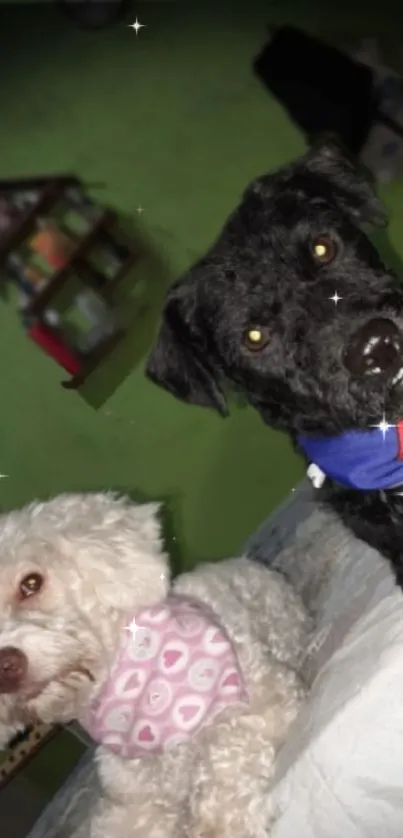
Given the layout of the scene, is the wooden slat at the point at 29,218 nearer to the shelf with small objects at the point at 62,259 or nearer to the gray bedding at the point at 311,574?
the shelf with small objects at the point at 62,259

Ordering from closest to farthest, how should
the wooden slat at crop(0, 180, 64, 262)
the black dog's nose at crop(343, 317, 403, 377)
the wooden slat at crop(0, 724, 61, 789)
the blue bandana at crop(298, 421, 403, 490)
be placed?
the black dog's nose at crop(343, 317, 403, 377), the blue bandana at crop(298, 421, 403, 490), the wooden slat at crop(0, 180, 64, 262), the wooden slat at crop(0, 724, 61, 789)

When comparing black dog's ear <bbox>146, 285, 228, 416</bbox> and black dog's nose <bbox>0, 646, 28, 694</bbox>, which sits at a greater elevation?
black dog's ear <bbox>146, 285, 228, 416</bbox>

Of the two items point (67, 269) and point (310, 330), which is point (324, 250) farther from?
point (67, 269)

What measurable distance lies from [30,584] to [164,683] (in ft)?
0.76

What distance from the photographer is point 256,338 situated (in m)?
1.13

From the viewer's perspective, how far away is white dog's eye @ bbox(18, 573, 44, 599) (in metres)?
1.13

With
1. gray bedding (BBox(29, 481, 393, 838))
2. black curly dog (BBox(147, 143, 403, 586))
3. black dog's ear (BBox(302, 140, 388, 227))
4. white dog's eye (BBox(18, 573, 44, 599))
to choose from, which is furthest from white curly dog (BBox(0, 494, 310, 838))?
black dog's ear (BBox(302, 140, 388, 227))

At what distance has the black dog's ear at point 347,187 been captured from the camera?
3.81ft

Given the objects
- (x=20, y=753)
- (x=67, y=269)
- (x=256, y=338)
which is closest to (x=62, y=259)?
(x=67, y=269)

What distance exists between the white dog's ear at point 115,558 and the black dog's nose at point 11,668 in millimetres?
122

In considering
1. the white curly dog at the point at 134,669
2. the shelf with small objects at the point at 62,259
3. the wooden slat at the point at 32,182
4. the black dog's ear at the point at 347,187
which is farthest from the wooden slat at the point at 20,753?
the black dog's ear at the point at 347,187

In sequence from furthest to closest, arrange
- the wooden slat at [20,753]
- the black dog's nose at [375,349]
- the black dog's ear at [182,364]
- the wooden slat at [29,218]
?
the wooden slat at [20,753] < the wooden slat at [29,218] < the black dog's ear at [182,364] < the black dog's nose at [375,349]

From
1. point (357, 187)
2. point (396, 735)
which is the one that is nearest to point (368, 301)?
point (357, 187)

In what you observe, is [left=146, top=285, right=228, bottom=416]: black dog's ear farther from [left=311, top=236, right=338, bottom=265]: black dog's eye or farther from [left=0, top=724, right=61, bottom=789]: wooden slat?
[left=0, top=724, right=61, bottom=789]: wooden slat
